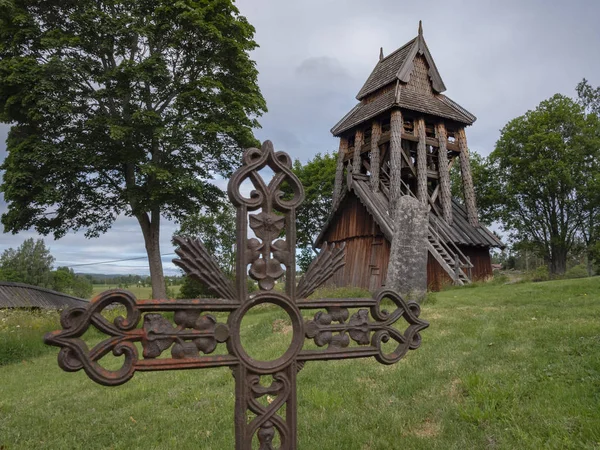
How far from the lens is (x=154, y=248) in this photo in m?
19.3

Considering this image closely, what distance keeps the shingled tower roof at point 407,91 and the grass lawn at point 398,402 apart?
48.3 ft

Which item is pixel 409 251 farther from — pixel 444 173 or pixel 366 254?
pixel 444 173

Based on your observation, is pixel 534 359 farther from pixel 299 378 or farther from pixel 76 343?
pixel 76 343

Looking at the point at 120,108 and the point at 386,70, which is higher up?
the point at 386,70

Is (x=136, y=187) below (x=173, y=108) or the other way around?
below

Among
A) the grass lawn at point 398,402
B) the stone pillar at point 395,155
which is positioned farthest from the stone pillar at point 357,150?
the grass lawn at point 398,402

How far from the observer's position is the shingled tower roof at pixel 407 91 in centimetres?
2062

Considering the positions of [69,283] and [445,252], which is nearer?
[445,252]

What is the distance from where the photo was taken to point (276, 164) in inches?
106

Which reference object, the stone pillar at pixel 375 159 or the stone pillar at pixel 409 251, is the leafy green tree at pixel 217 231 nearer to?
the stone pillar at pixel 375 159

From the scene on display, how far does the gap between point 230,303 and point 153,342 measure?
0.43 metres

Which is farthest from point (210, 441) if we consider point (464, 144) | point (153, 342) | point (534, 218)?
point (534, 218)

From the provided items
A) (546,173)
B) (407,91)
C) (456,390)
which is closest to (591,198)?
(546,173)

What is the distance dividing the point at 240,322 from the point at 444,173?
21.0 m
